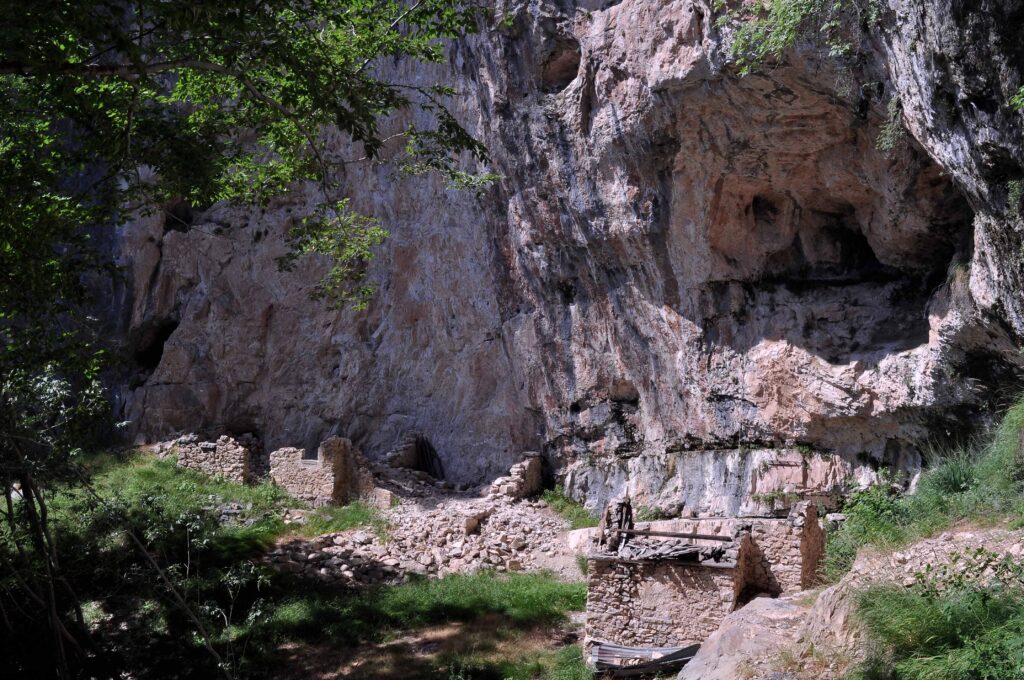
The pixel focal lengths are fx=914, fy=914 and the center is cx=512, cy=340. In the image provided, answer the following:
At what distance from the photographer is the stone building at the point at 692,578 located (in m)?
9.61

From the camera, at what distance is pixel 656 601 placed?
32.4ft

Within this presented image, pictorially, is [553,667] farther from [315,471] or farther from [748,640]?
[315,471]

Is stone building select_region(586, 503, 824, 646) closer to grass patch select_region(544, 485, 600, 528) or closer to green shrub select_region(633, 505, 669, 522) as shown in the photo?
green shrub select_region(633, 505, 669, 522)

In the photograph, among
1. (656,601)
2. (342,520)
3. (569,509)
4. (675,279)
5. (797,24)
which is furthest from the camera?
(569,509)

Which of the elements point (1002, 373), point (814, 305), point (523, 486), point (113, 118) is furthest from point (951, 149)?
point (523, 486)

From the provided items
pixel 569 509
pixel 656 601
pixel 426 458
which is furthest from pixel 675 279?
pixel 426 458

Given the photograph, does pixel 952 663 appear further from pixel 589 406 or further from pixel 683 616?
pixel 589 406

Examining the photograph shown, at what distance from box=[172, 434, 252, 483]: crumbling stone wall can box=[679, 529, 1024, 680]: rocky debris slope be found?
12.0m

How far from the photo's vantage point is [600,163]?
15.0 metres

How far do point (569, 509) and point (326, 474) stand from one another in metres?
4.59

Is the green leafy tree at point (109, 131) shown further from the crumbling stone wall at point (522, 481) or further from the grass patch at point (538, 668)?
the crumbling stone wall at point (522, 481)

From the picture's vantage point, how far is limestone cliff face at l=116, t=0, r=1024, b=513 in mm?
10758

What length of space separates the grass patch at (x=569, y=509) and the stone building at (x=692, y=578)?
572cm

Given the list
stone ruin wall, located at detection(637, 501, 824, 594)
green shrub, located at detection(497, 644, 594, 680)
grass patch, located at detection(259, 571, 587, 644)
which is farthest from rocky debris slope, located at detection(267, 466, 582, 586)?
stone ruin wall, located at detection(637, 501, 824, 594)
